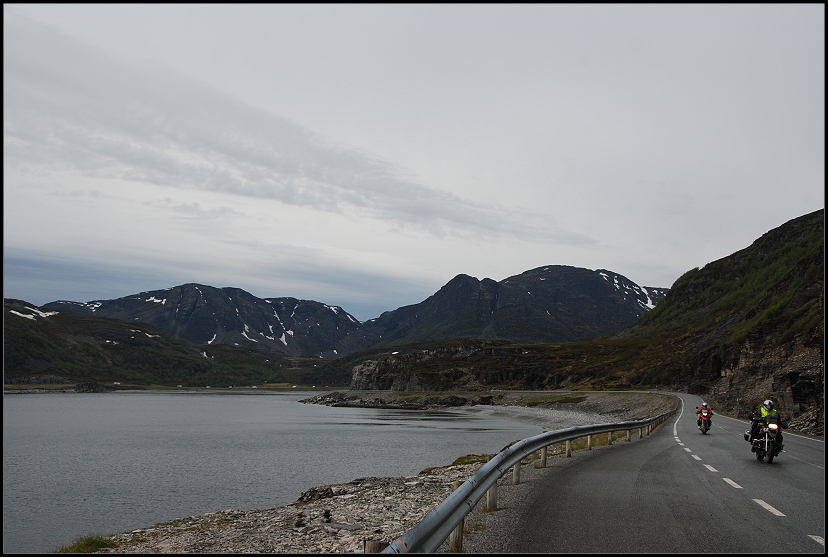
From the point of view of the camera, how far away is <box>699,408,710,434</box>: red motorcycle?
29516mm

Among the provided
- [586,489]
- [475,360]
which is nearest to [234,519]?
[586,489]

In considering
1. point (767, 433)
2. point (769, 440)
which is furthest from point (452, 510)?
point (767, 433)

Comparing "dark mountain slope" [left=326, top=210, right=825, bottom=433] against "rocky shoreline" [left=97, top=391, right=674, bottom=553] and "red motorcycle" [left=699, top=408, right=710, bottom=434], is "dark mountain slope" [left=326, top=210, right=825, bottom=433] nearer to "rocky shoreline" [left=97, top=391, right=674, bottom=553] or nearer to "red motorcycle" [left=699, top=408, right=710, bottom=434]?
"red motorcycle" [left=699, top=408, right=710, bottom=434]

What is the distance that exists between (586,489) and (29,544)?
60.7 feet

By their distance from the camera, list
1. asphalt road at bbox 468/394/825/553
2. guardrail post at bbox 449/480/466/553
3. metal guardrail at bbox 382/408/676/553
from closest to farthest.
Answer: metal guardrail at bbox 382/408/676/553, guardrail post at bbox 449/480/466/553, asphalt road at bbox 468/394/825/553

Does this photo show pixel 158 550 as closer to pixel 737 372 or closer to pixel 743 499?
pixel 743 499

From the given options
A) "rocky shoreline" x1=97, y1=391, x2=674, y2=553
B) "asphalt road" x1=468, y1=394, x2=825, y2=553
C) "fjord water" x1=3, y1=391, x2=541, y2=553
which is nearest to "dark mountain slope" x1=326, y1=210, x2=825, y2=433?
"asphalt road" x1=468, y1=394, x2=825, y2=553

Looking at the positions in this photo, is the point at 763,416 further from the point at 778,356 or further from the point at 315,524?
the point at 778,356

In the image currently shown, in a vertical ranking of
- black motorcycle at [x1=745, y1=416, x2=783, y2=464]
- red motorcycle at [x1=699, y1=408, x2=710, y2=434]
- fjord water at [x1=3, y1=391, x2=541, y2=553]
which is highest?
black motorcycle at [x1=745, y1=416, x2=783, y2=464]

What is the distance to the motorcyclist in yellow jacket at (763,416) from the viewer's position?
17828 millimetres

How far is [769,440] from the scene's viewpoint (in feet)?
58.2

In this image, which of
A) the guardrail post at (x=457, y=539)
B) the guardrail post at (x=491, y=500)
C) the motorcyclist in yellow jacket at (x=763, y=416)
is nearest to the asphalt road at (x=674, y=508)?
the guardrail post at (x=491, y=500)

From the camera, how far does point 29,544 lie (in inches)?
771

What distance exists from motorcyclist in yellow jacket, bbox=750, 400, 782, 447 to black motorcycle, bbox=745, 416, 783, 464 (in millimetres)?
62
